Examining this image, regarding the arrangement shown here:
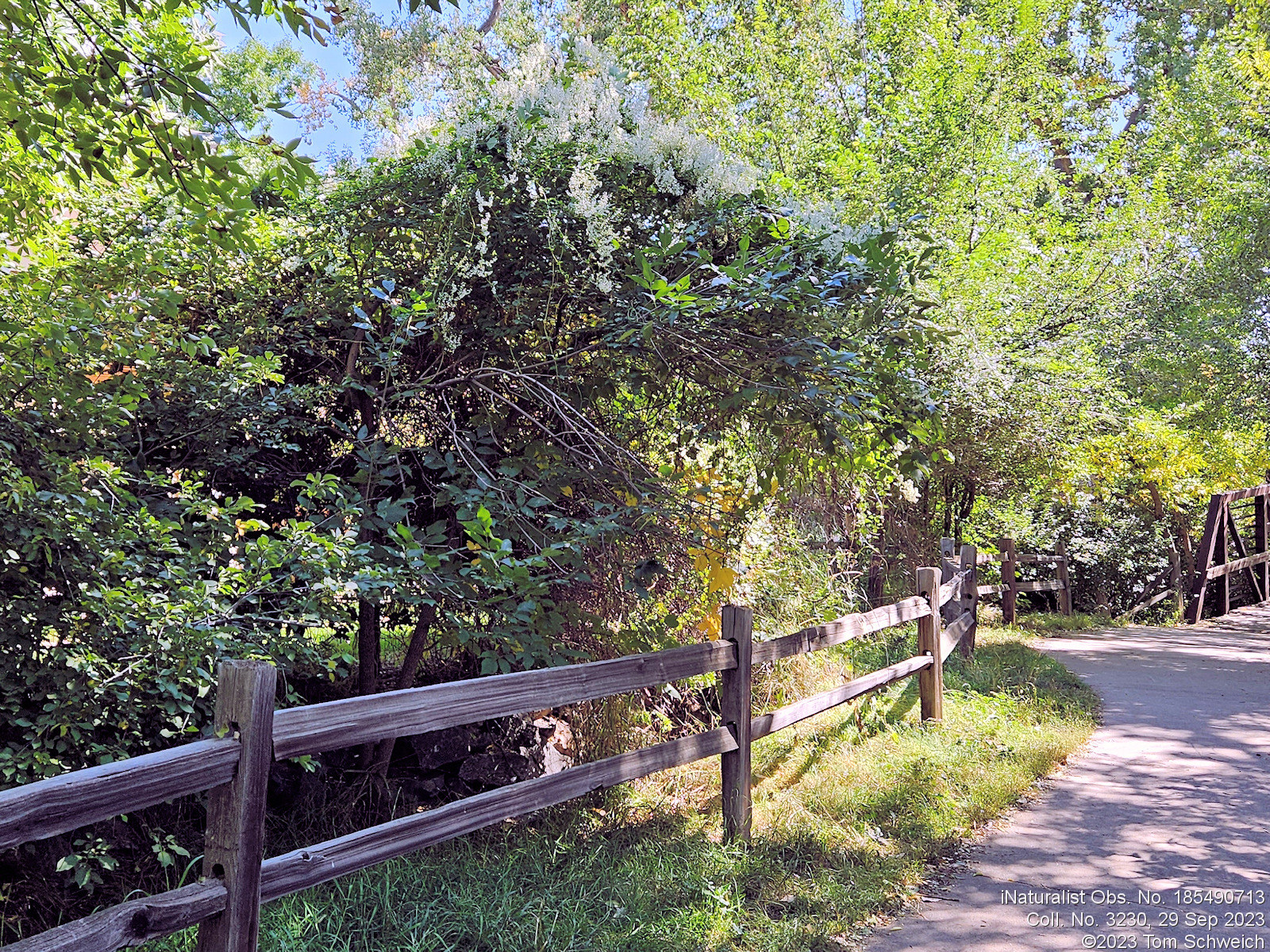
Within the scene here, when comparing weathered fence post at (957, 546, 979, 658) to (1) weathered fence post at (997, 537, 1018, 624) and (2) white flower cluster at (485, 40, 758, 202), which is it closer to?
(1) weathered fence post at (997, 537, 1018, 624)

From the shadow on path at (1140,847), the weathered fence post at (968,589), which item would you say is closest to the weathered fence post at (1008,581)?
the weathered fence post at (968,589)

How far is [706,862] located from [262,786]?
2.61 metres

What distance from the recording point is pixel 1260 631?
50.9 feet

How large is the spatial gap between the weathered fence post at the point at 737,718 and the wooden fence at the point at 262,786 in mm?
171

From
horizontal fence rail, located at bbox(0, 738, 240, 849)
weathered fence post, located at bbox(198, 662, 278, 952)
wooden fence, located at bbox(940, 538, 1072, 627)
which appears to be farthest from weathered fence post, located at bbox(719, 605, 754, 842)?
wooden fence, located at bbox(940, 538, 1072, 627)

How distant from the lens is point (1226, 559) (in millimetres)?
18062

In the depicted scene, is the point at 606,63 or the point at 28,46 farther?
the point at 606,63

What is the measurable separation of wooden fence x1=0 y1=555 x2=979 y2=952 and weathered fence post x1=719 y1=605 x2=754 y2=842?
0.56 ft

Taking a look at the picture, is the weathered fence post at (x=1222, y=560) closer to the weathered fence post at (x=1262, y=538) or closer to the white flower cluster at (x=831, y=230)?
the weathered fence post at (x=1262, y=538)

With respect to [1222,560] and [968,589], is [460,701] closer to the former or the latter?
[968,589]

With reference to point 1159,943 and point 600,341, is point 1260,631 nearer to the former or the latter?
point 1159,943

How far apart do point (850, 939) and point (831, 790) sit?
1883 mm

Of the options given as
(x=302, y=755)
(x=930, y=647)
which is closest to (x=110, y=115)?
(x=302, y=755)

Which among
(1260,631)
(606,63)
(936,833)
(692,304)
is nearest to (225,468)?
(692,304)
